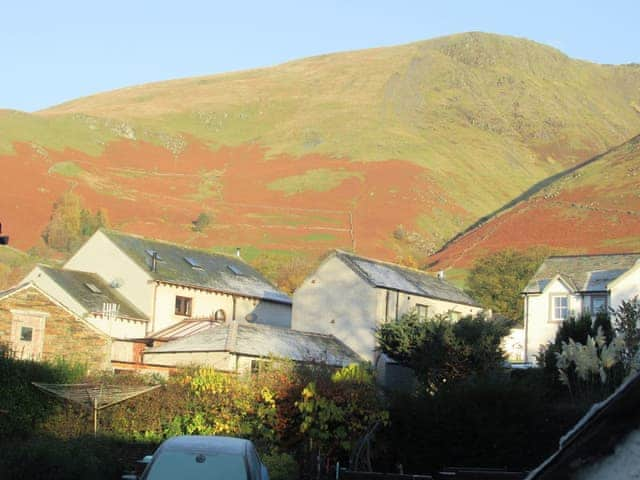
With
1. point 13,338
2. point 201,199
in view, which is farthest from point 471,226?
point 13,338

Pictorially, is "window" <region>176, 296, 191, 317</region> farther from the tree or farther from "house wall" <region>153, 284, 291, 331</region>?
the tree

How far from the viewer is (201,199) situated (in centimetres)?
16962

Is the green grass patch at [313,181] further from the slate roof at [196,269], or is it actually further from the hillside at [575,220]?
the slate roof at [196,269]

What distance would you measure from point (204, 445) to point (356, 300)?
132 feet

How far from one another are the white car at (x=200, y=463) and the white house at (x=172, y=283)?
42451mm

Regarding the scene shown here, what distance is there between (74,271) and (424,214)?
369 feet

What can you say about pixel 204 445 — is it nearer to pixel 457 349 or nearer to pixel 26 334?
pixel 457 349

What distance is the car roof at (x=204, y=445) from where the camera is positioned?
13.1 metres

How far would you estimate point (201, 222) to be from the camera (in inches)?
5709

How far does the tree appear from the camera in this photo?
273ft

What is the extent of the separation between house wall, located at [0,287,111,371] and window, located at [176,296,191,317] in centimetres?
1698

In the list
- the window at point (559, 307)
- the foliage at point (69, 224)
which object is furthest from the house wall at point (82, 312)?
the foliage at point (69, 224)

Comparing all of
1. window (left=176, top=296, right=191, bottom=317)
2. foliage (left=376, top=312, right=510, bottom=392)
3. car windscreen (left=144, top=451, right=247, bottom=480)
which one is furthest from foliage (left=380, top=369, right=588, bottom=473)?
window (left=176, top=296, right=191, bottom=317)

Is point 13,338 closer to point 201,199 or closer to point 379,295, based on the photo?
point 379,295
